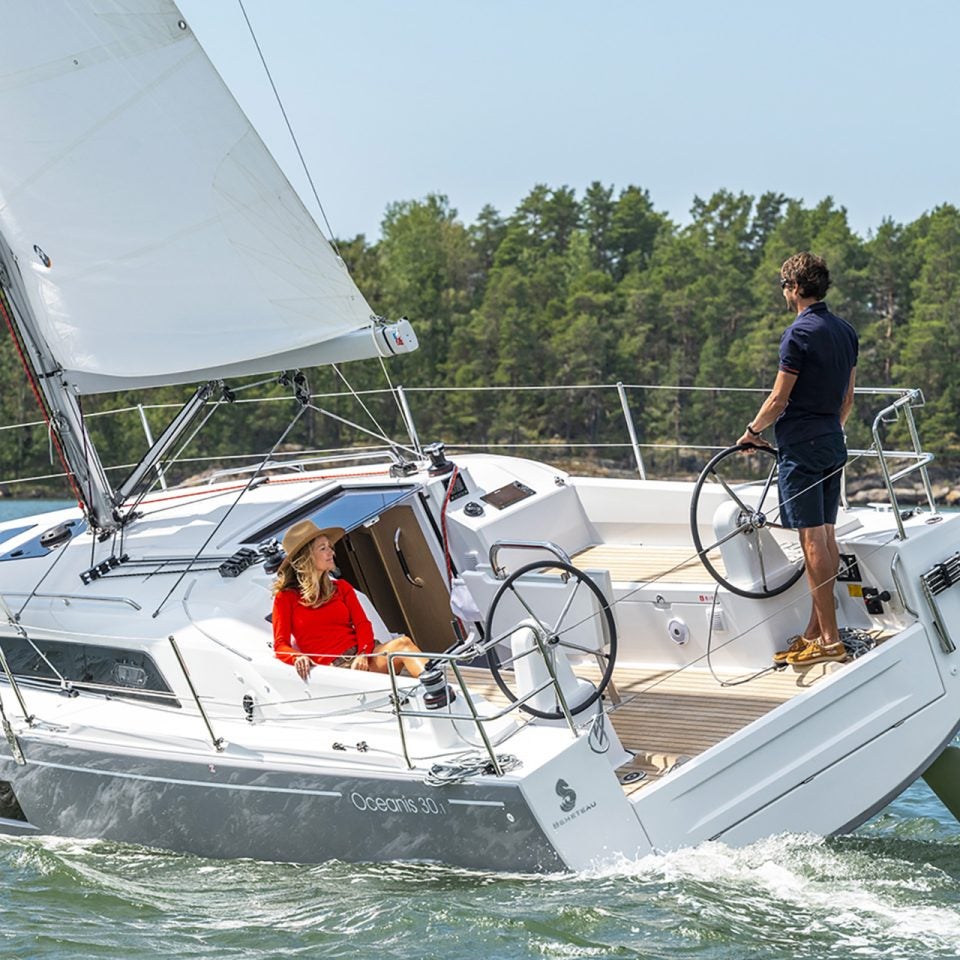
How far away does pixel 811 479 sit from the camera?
241 inches

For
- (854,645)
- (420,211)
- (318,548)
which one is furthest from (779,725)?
(420,211)

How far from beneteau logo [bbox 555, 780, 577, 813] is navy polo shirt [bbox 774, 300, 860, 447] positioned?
1750mm

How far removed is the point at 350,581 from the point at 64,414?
178 cm

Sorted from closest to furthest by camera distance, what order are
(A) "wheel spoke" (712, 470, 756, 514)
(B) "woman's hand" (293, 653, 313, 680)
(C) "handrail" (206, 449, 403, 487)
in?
(B) "woman's hand" (293, 653, 313, 680) < (A) "wheel spoke" (712, 470, 756, 514) < (C) "handrail" (206, 449, 403, 487)

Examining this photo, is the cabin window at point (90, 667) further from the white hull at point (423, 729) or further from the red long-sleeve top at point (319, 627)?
the red long-sleeve top at point (319, 627)

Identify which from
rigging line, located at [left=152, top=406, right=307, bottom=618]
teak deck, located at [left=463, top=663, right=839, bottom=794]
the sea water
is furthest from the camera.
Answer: rigging line, located at [left=152, top=406, right=307, bottom=618]

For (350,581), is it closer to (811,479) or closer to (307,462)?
(307,462)

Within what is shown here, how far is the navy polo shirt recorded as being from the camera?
6.00 metres

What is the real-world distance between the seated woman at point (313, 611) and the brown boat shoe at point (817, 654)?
1.63 m

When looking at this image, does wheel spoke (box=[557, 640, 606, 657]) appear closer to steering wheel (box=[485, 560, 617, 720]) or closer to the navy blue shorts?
steering wheel (box=[485, 560, 617, 720])

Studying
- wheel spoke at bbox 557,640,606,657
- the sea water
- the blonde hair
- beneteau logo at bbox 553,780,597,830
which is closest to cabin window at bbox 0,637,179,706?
the blonde hair

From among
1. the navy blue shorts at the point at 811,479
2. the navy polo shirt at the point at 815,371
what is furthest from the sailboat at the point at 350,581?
the navy polo shirt at the point at 815,371

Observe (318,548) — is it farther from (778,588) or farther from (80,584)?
(778,588)

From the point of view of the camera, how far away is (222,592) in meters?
6.63
